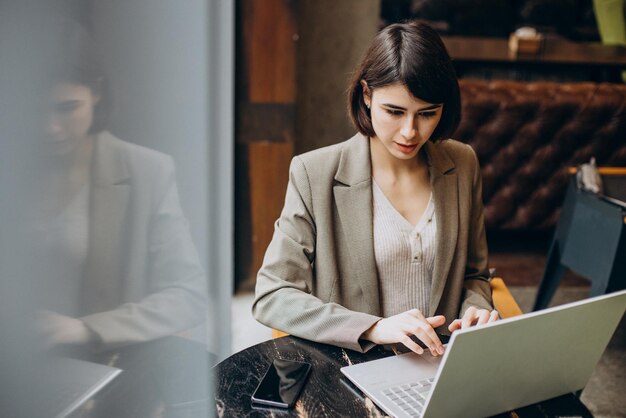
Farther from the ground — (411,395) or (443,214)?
(443,214)

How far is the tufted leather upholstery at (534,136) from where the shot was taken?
10.2 feet

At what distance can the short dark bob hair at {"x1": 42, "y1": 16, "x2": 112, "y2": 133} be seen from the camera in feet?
1.04

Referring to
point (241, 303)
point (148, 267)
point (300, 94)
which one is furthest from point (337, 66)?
point (148, 267)

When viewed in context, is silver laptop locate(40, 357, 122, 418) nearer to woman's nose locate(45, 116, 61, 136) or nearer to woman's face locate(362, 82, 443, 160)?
woman's nose locate(45, 116, 61, 136)

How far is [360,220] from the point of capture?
124 cm

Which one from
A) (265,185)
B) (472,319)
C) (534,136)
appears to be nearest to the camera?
(472,319)

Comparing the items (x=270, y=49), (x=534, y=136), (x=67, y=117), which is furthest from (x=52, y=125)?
(x=534, y=136)

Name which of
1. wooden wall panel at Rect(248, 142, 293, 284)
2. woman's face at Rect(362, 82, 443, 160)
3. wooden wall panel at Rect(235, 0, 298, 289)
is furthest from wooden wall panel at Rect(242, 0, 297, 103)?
woman's face at Rect(362, 82, 443, 160)

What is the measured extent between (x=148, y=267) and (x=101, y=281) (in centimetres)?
4

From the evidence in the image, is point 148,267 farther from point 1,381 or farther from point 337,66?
point 337,66

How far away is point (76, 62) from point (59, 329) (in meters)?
0.16

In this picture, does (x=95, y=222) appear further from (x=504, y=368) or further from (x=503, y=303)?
(x=503, y=303)

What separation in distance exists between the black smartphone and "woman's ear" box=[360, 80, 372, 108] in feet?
1.79

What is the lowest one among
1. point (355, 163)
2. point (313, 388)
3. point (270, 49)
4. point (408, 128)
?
point (313, 388)
